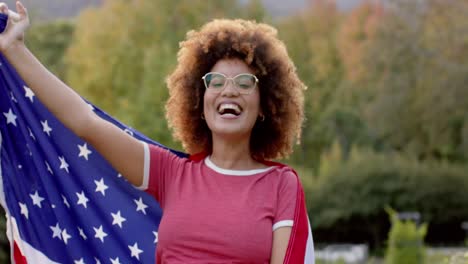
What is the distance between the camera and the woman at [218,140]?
3559 mm

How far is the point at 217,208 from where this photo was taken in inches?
141

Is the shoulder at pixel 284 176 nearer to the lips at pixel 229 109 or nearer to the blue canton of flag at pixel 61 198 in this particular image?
the lips at pixel 229 109

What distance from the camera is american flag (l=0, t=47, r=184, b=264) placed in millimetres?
4160

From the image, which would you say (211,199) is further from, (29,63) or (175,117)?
(29,63)

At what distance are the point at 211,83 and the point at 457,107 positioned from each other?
3110 cm

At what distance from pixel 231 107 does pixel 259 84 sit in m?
0.16

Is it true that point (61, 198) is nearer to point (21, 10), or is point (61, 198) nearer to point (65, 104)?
point (65, 104)

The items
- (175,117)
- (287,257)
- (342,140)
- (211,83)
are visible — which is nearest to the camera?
(287,257)

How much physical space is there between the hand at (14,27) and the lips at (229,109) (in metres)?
0.78

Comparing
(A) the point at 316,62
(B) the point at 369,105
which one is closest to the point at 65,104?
(B) the point at 369,105

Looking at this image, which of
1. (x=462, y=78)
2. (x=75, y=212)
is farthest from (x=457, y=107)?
(x=75, y=212)

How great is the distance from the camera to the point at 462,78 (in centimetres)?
3334

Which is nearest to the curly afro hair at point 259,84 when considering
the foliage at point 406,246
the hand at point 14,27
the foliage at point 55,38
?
the hand at point 14,27

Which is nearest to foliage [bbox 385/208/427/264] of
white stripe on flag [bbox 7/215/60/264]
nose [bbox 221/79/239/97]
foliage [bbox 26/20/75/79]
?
white stripe on flag [bbox 7/215/60/264]
